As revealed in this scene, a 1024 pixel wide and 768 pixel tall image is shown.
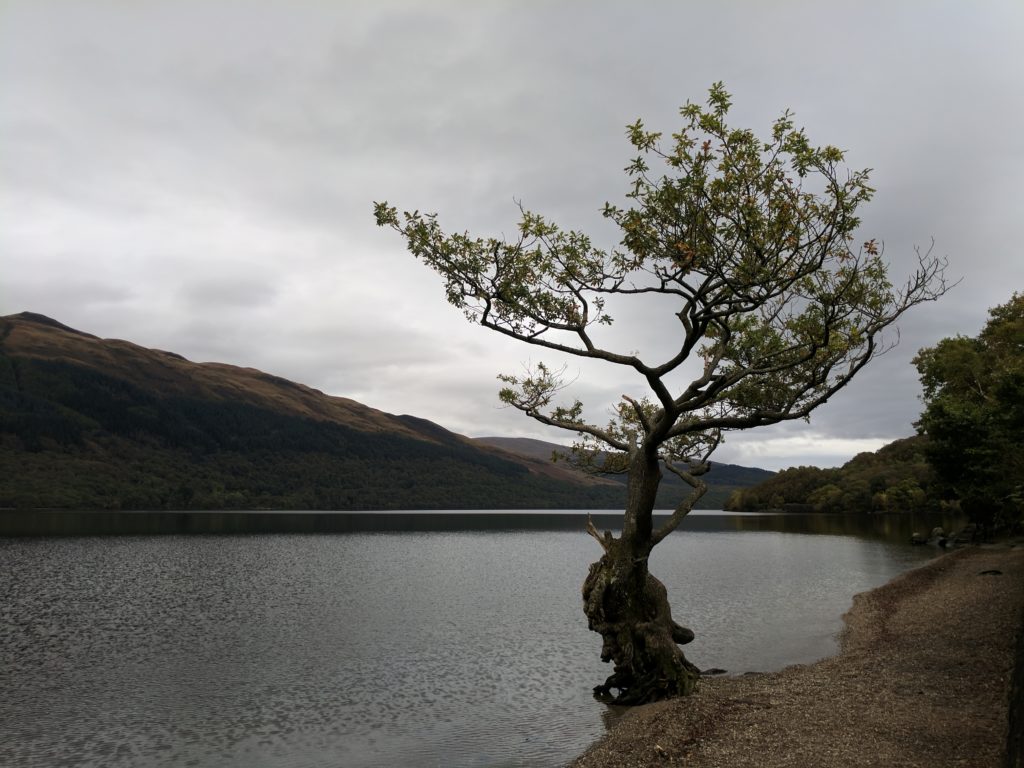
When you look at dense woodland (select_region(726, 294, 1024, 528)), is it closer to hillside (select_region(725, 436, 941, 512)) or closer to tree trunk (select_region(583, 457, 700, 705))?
tree trunk (select_region(583, 457, 700, 705))

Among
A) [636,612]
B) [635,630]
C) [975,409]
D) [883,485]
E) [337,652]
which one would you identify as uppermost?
[975,409]

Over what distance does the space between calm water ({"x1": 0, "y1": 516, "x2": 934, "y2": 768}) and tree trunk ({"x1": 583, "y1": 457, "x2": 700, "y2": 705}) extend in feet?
5.54

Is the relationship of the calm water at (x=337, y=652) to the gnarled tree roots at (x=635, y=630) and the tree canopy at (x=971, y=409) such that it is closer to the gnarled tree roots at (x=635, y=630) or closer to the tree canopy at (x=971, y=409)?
the gnarled tree roots at (x=635, y=630)

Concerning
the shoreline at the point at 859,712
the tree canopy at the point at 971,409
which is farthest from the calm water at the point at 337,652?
the tree canopy at the point at 971,409

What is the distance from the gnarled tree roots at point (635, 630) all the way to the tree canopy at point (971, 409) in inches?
1384

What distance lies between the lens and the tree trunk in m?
20.2

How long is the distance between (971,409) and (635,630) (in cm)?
5257

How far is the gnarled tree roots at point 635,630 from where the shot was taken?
20109mm

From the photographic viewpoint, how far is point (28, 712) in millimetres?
20984

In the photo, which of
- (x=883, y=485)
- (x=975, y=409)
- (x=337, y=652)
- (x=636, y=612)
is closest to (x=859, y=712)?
(x=636, y=612)

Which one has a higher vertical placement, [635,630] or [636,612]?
[636,612]

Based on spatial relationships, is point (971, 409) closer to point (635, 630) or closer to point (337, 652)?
point (635, 630)

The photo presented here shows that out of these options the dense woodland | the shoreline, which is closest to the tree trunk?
the shoreline

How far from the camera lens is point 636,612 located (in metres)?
20.9
